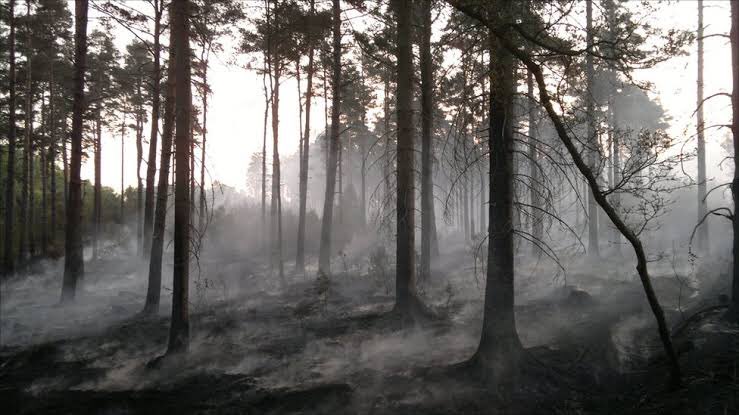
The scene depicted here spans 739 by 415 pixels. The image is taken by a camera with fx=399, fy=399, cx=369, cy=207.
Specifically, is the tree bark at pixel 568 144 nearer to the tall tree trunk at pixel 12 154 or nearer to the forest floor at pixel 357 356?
the forest floor at pixel 357 356

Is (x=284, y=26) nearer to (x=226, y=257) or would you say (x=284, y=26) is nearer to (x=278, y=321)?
(x=278, y=321)

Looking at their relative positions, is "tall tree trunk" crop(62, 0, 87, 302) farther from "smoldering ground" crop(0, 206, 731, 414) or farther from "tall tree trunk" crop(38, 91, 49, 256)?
"tall tree trunk" crop(38, 91, 49, 256)

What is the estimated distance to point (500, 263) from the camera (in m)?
6.52

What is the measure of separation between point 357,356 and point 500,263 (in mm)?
3821

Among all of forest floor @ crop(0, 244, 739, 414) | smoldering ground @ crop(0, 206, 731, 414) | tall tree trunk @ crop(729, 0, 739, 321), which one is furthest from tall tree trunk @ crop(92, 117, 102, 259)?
tall tree trunk @ crop(729, 0, 739, 321)

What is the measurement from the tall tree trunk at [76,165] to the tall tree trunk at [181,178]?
22.6 feet

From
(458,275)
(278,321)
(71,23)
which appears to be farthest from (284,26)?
(71,23)

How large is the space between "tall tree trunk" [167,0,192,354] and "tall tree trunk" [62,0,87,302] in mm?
6893

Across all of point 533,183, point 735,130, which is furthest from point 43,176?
point 735,130

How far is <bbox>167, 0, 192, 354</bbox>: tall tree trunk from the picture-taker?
8.30 metres

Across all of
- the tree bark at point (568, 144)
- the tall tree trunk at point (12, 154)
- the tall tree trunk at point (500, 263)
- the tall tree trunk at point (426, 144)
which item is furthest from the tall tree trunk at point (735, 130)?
the tall tree trunk at point (12, 154)

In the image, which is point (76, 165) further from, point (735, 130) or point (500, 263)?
point (735, 130)

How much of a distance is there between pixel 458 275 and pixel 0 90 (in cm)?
2367

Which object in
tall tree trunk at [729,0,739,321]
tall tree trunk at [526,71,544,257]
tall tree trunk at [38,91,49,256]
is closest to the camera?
tall tree trunk at [526,71,544,257]
